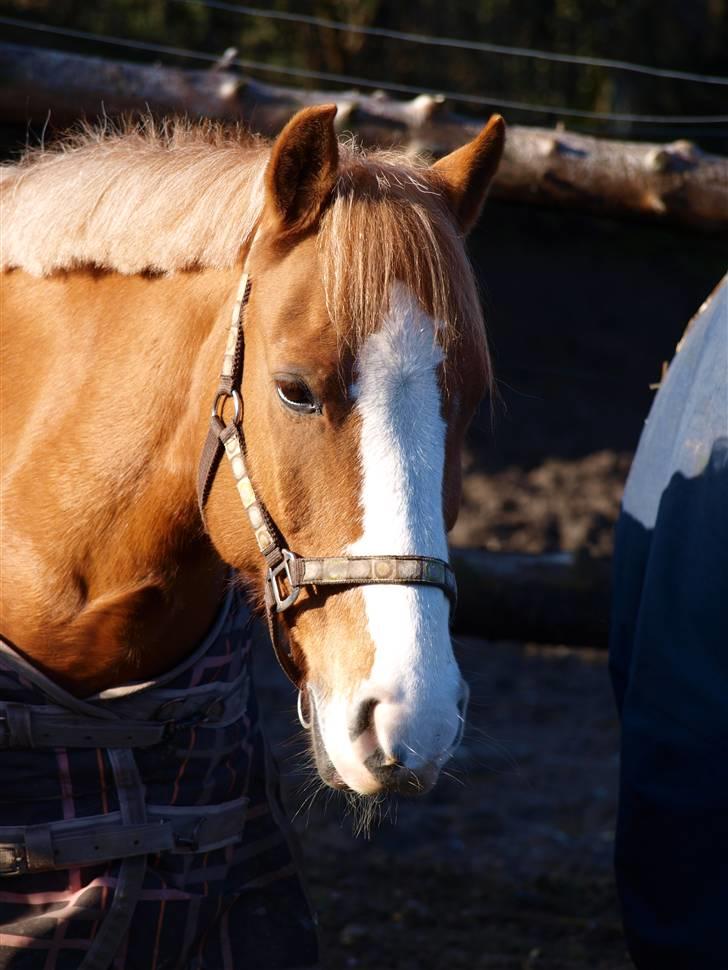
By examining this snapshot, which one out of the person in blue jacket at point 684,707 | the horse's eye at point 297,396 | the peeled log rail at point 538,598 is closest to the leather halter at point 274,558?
the horse's eye at point 297,396

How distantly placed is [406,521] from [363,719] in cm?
30

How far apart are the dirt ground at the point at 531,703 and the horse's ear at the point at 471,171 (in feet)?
1.12

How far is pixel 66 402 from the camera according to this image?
2.20 m

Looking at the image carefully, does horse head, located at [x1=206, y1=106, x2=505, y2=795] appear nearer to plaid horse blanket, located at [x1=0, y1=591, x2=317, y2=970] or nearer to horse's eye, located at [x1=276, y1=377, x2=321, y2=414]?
horse's eye, located at [x1=276, y1=377, x2=321, y2=414]

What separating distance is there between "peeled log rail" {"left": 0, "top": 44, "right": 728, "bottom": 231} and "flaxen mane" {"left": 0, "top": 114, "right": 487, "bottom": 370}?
1396mm

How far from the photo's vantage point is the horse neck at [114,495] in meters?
2.13

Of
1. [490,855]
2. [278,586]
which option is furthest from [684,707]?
[490,855]

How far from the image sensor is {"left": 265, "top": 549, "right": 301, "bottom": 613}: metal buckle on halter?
1.91 meters

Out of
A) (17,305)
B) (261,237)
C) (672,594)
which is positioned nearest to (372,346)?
(261,237)

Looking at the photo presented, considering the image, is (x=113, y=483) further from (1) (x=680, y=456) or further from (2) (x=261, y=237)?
(1) (x=680, y=456)

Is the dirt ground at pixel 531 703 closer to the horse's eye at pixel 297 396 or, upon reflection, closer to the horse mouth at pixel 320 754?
the horse mouth at pixel 320 754

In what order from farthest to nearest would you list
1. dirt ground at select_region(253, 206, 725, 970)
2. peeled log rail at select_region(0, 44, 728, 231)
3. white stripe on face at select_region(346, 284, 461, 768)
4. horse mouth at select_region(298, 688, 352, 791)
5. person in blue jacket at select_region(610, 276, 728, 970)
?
dirt ground at select_region(253, 206, 725, 970), peeled log rail at select_region(0, 44, 728, 231), person in blue jacket at select_region(610, 276, 728, 970), horse mouth at select_region(298, 688, 352, 791), white stripe on face at select_region(346, 284, 461, 768)

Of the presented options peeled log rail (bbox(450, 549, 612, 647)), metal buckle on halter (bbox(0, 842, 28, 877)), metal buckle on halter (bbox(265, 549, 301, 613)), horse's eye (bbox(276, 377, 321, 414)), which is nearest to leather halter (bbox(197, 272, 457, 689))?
metal buckle on halter (bbox(265, 549, 301, 613))

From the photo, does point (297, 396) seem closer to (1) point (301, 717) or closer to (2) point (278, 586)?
(2) point (278, 586)
